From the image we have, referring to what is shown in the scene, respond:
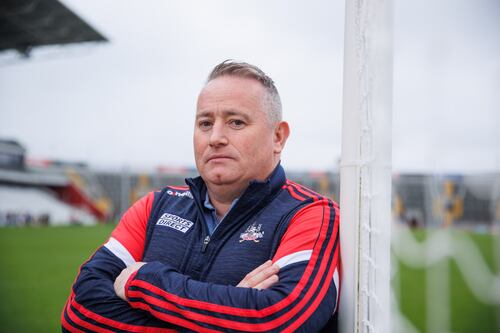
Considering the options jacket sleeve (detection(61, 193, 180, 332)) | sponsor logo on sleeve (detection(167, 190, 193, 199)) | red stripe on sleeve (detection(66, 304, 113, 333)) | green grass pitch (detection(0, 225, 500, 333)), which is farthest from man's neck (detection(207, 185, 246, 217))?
green grass pitch (detection(0, 225, 500, 333))

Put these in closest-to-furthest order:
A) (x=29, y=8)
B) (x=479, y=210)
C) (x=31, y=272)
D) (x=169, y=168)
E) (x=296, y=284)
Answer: (x=296, y=284) < (x=31, y=272) < (x=29, y=8) < (x=479, y=210) < (x=169, y=168)

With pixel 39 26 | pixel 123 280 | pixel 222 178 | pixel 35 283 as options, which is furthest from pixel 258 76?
pixel 39 26

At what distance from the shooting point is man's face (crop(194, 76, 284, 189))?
157 centimetres

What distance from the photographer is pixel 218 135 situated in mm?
1556

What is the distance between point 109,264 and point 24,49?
16.2 m

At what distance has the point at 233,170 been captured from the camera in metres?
1.58

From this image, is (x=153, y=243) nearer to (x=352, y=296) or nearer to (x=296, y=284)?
(x=296, y=284)

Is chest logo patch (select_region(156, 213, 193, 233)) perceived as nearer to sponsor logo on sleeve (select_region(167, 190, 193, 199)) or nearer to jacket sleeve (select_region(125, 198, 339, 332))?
sponsor logo on sleeve (select_region(167, 190, 193, 199))

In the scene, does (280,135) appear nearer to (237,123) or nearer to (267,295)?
(237,123)

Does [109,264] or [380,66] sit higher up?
[380,66]

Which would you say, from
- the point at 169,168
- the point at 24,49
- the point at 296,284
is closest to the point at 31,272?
the point at 296,284

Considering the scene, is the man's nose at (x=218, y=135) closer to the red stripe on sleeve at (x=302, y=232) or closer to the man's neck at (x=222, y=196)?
the man's neck at (x=222, y=196)

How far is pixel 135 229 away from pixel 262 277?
24.9 inches

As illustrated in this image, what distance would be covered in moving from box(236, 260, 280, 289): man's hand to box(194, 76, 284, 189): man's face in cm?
37
